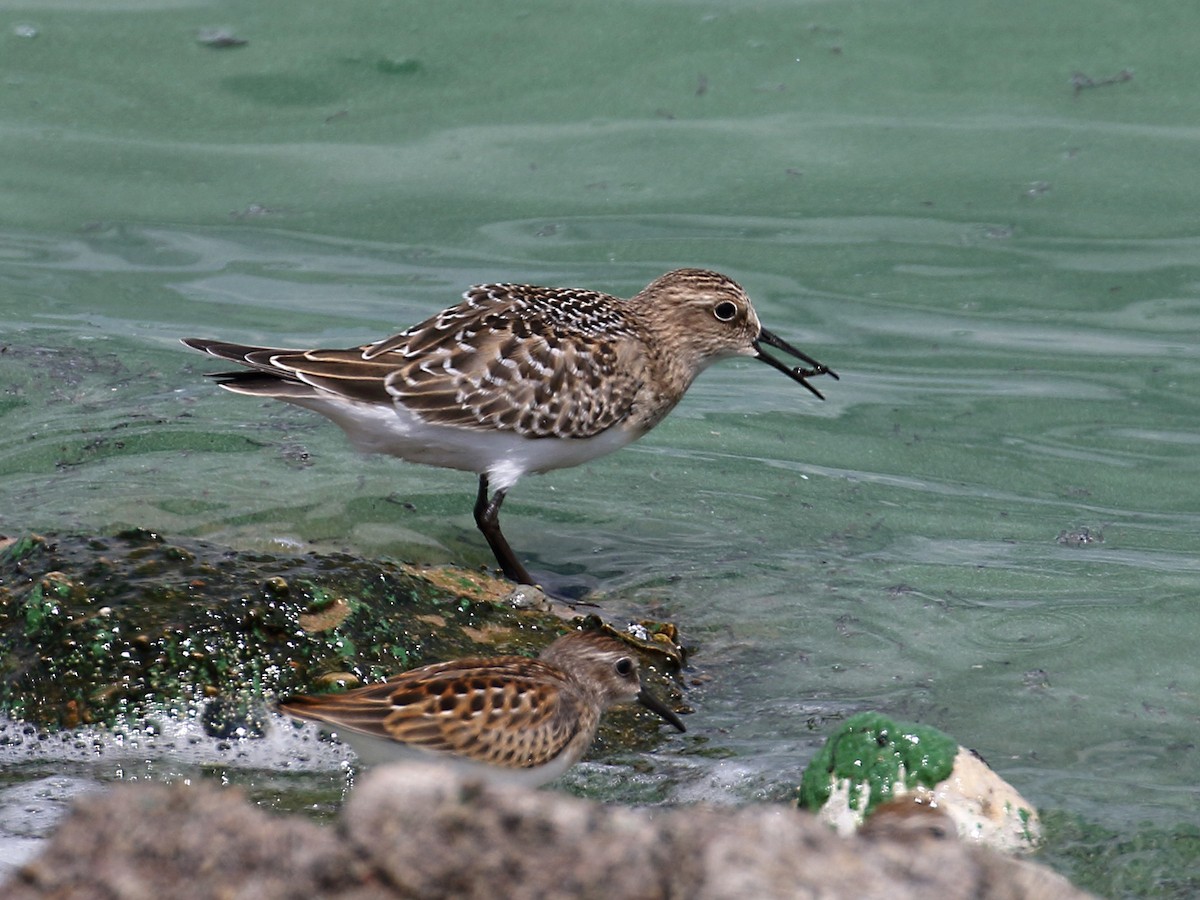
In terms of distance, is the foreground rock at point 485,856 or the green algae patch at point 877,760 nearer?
the foreground rock at point 485,856

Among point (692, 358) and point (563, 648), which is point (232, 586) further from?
point (692, 358)

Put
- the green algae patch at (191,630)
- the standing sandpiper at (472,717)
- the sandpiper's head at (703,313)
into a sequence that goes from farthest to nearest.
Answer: the sandpiper's head at (703,313)
the green algae patch at (191,630)
the standing sandpiper at (472,717)

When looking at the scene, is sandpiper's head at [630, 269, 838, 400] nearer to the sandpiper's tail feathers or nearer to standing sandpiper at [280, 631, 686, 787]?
the sandpiper's tail feathers

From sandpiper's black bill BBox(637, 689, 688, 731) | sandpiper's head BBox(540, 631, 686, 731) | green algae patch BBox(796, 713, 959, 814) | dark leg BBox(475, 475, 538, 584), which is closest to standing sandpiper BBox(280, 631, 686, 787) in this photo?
sandpiper's head BBox(540, 631, 686, 731)

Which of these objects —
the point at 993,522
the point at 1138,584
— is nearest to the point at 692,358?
the point at 993,522

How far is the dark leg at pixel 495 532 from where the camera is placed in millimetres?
7133

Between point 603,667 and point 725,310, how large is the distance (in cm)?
289

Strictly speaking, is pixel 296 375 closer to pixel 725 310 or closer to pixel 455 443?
pixel 455 443

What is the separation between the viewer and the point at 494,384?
704 cm

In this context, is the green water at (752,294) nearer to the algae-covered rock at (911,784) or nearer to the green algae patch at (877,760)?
the algae-covered rock at (911,784)

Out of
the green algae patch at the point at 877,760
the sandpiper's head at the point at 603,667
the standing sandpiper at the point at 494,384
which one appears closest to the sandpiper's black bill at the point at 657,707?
the sandpiper's head at the point at 603,667

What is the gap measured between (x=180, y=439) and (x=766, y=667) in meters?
3.44

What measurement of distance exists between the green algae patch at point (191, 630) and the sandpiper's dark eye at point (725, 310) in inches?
91.4

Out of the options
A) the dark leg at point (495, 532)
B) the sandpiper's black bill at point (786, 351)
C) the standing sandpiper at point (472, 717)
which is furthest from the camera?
the sandpiper's black bill at point (786, 351)
